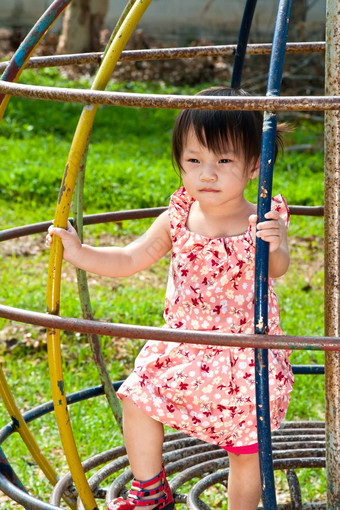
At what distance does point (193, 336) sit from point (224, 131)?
613 millimetres

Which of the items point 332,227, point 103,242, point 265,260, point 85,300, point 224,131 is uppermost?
point 103,242

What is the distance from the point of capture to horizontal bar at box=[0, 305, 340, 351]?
154 cm

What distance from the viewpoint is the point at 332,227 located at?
5.79 feet

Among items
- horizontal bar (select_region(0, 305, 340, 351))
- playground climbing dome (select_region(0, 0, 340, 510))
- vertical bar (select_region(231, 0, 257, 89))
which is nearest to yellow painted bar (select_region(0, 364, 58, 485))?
playground climbing dome (select_region(0, 0, 340, 510))

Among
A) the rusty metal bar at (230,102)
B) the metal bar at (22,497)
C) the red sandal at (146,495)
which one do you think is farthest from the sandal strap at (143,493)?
the rusty metal bar at (230,102)

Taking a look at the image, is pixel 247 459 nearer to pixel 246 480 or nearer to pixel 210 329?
pixel 246 480

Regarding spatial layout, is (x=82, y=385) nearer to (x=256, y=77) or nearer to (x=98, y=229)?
(x=98, y=229)

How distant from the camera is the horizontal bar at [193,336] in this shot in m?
1.54

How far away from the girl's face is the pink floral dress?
105mm

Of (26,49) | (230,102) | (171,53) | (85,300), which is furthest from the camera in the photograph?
(171,53)

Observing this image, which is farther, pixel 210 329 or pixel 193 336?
pixel 210 329

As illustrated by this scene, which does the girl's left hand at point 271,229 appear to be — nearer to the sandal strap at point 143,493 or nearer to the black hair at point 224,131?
the black hair at point 224,131

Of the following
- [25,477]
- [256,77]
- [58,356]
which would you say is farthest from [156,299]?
[256,77]

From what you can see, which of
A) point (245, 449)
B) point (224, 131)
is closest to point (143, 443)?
point (245, 449)
